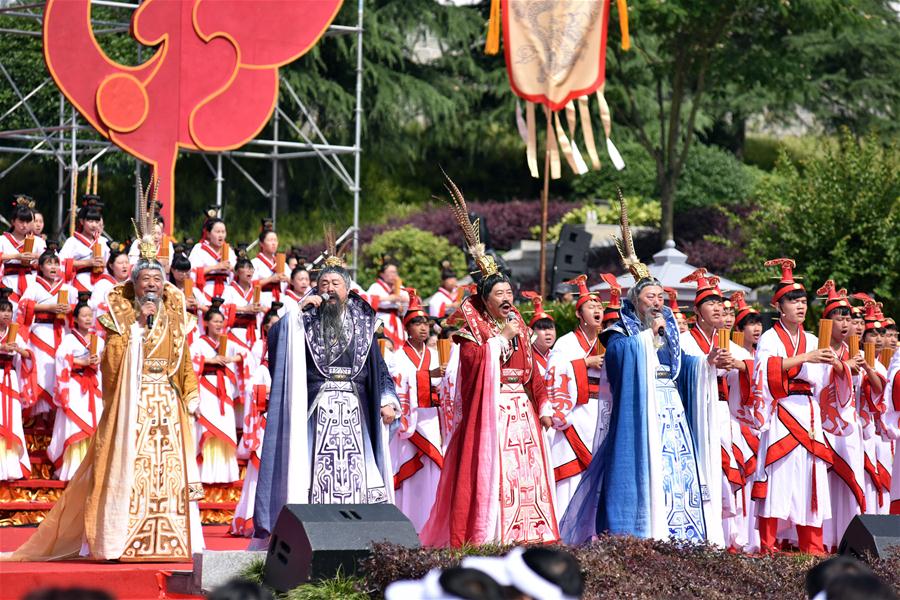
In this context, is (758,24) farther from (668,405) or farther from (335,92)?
(668,405)

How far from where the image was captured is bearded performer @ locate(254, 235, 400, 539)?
867 centimetres

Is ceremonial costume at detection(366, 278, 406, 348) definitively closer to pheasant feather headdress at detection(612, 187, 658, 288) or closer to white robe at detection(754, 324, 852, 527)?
white robe at detection(754, 324, 852, 527)

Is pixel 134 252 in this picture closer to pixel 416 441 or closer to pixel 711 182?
pixel 416 441

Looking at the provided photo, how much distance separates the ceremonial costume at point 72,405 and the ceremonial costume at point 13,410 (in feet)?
0.75

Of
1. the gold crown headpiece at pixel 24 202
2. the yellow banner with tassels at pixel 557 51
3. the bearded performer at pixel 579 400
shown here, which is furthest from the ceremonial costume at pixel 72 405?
the yellow banner with tassels at pixel 557 51

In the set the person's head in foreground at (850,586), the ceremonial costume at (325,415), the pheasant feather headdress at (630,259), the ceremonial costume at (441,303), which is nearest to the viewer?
the person's head in foreground at (850,586)

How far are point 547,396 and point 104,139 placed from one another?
12863 mm

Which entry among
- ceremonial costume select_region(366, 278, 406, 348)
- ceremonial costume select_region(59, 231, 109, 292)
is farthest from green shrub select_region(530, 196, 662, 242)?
ceremonial costume select_region(59, 231, 109, 292)

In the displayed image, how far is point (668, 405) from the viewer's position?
9062 mm

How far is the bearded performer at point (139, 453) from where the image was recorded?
8.69 meters

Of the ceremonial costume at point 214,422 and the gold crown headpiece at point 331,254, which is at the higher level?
the gold crown headpiece at point 331,254

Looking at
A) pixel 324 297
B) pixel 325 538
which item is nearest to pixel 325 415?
pixel 324 297

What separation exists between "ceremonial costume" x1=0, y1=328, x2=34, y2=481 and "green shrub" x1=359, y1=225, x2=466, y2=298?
11360mm

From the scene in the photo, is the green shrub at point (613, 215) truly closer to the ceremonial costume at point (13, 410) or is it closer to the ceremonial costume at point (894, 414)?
the ceremonial costume at point (894, 414)
